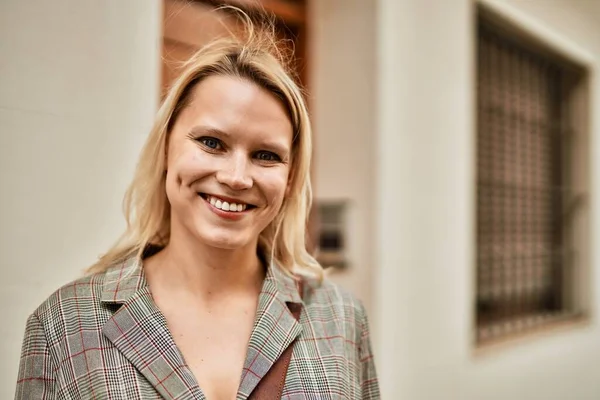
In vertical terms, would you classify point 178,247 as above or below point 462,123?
below

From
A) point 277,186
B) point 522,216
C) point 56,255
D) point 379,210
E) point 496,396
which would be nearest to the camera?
point 277,186

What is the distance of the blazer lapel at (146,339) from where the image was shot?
3.20 ft

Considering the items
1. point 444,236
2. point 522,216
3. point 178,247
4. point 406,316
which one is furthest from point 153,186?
point 522,216

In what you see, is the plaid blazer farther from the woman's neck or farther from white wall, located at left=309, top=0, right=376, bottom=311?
white wall, located at left=309, top=0, right=376, bottom=311

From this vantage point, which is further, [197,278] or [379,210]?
[379,210]

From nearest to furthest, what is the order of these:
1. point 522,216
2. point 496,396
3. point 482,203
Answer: point 496,396 → point 482,203 → point 522,216

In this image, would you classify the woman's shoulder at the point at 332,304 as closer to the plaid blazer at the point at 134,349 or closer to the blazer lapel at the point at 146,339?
the plaid blazer at the point at 134,349

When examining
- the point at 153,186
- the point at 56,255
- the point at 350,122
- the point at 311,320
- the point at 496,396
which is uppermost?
the point at 350,122

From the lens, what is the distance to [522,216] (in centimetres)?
364

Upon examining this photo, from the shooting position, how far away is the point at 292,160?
1211 mm

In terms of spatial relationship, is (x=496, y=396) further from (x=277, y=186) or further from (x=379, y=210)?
(x=277, y=186)

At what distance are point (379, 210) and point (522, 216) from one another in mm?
1693

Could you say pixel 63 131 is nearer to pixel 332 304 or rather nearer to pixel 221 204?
pixel 221 204

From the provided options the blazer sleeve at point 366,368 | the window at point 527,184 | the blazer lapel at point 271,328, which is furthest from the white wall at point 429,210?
the blazer lapel at point 271,328
